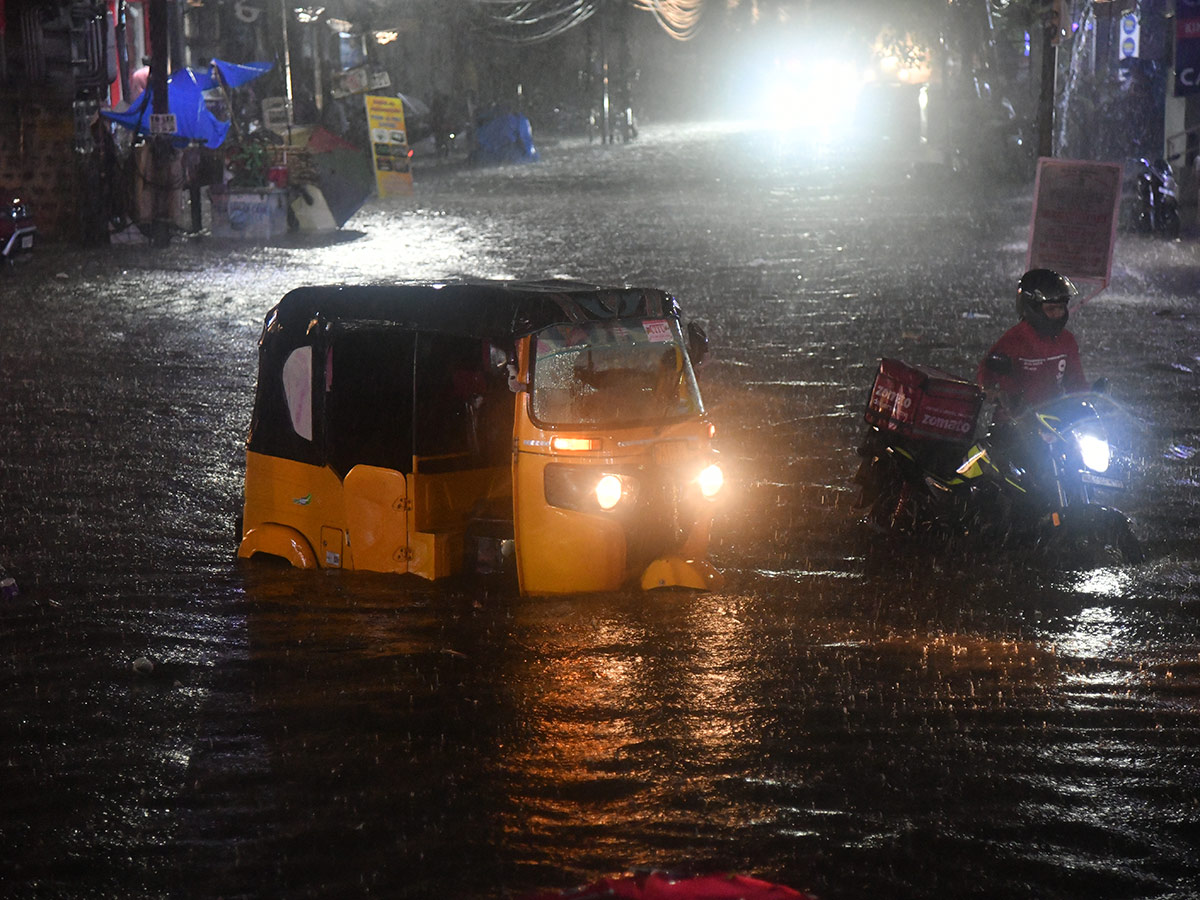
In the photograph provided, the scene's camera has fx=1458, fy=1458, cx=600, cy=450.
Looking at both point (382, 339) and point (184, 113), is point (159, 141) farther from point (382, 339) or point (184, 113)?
point (382, 339)

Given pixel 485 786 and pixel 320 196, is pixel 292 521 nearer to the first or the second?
pixel 485 786

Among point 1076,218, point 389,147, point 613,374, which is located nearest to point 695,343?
point 613,374

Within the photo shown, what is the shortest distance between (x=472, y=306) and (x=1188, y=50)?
61.0ft

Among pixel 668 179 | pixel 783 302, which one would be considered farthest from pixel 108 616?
pixel 668 179

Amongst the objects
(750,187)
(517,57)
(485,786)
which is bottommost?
(485,786)

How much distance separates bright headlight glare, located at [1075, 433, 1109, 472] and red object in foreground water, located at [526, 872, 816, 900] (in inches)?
170

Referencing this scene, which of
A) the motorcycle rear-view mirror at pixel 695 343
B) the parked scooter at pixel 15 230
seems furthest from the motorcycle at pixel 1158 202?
the motorcycle rear-view mirror at pixel 695 343

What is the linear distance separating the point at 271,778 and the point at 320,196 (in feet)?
66.2

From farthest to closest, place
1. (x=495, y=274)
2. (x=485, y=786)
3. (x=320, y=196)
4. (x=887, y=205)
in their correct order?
(x=887, y=205), (x=320, y=196), (x=495, y=274), (x=485, y=786)

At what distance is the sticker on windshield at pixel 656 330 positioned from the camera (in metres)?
7.09

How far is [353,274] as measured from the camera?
62.2 ft

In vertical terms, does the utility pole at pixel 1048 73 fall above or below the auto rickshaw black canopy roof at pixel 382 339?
above

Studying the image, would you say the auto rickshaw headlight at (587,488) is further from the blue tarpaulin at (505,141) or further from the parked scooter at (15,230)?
the blue tarpaulin at (505,141)

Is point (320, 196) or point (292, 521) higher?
point (320, 196)
